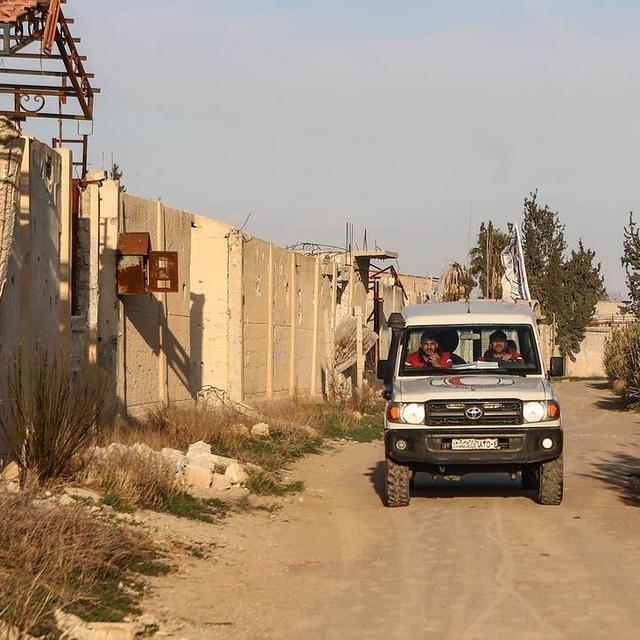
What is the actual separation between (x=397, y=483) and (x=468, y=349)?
6.24 feet

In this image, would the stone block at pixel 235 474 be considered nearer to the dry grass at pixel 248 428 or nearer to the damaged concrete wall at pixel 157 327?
the dry grass at pixel 248 428

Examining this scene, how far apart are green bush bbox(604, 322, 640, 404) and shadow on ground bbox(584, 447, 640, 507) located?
40.0 feet

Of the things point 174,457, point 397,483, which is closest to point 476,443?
point 397,483

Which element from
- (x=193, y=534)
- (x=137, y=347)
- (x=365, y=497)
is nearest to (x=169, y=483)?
(x=193, y=534)

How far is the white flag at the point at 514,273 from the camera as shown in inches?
1674

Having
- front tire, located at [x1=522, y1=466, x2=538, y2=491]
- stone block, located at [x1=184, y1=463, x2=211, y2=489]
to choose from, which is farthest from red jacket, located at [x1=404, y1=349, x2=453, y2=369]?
A: stone block, located at [x1=184, y1=463, x2=211, y2=489]

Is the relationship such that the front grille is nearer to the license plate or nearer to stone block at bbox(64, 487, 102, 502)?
the license plate

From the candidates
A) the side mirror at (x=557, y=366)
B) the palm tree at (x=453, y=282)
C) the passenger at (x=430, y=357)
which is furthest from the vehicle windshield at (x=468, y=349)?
the palm tree at (x=453, y=282)

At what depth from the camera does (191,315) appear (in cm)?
2038

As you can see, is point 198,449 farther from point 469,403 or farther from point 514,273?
point 514,273

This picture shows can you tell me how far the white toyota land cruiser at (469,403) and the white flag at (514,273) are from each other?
29.8 m

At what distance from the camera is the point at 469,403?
38.2ft

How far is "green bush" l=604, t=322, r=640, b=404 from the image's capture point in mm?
30547

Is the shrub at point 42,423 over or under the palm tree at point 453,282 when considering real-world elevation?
under
